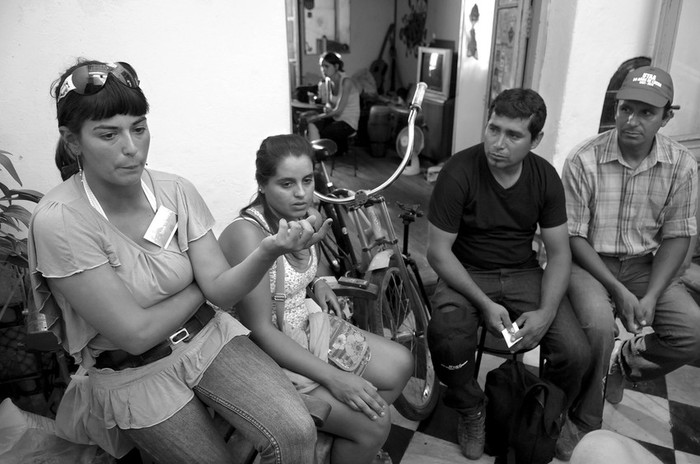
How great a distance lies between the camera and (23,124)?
6.18 feet

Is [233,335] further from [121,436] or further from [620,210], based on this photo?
[620,210]

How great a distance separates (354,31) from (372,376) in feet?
21.9

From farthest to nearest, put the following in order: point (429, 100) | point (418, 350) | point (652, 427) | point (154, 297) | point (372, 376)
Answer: point (429, 100) → point (418, 350) → point (652, 427) → point (372, 376) → point (154, 297)

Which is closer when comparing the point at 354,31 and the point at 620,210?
the point at 620,210

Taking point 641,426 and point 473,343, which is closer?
point 473,343

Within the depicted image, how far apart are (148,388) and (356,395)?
544mm

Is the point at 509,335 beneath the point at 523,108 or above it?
beneath

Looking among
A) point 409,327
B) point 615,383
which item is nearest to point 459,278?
point 409,327

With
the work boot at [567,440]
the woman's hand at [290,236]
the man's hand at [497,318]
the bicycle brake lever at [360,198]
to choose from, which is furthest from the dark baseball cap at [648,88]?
the woman's hand at [290,236]

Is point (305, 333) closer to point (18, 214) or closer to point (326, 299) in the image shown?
point (326, 299)

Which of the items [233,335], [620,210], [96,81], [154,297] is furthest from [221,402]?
[620,210]

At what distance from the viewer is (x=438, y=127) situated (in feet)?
18.6

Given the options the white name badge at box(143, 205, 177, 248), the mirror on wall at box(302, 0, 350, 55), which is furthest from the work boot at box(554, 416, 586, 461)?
the mirror on wall at box(302, 0, 350, 55)

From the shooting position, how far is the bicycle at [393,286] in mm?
1926
